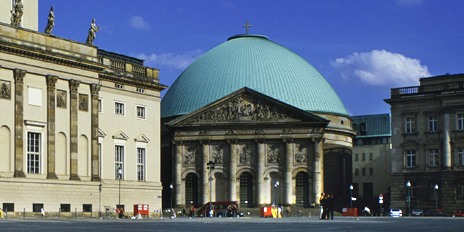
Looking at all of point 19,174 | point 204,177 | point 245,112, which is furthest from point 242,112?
point 19,174

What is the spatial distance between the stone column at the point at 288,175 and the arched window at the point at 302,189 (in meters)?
1.01

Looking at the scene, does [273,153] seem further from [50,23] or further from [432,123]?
[50,23]

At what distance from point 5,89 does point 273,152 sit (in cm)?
4015

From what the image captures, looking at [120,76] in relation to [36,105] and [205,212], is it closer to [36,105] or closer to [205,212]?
[36,105]

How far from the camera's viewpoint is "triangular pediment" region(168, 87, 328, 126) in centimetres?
8800

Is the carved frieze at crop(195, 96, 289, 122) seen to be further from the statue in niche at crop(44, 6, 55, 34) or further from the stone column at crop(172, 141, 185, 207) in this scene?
the statue in niche at crop(44, 6, 55, 34)

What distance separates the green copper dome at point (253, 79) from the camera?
315ft

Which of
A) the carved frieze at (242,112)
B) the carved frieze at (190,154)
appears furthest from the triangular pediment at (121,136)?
the carved frieze at (242,112)

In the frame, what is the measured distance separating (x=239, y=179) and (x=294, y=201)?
644 cm

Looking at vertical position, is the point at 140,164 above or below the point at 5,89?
below

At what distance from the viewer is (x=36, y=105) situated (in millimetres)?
55188

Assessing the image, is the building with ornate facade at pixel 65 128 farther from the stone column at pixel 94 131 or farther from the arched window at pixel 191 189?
the arched window at pixel 191 189

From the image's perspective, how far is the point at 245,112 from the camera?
292ft

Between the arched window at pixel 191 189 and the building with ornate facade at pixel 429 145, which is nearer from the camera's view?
the building with ornate facade at pixel 429 145
